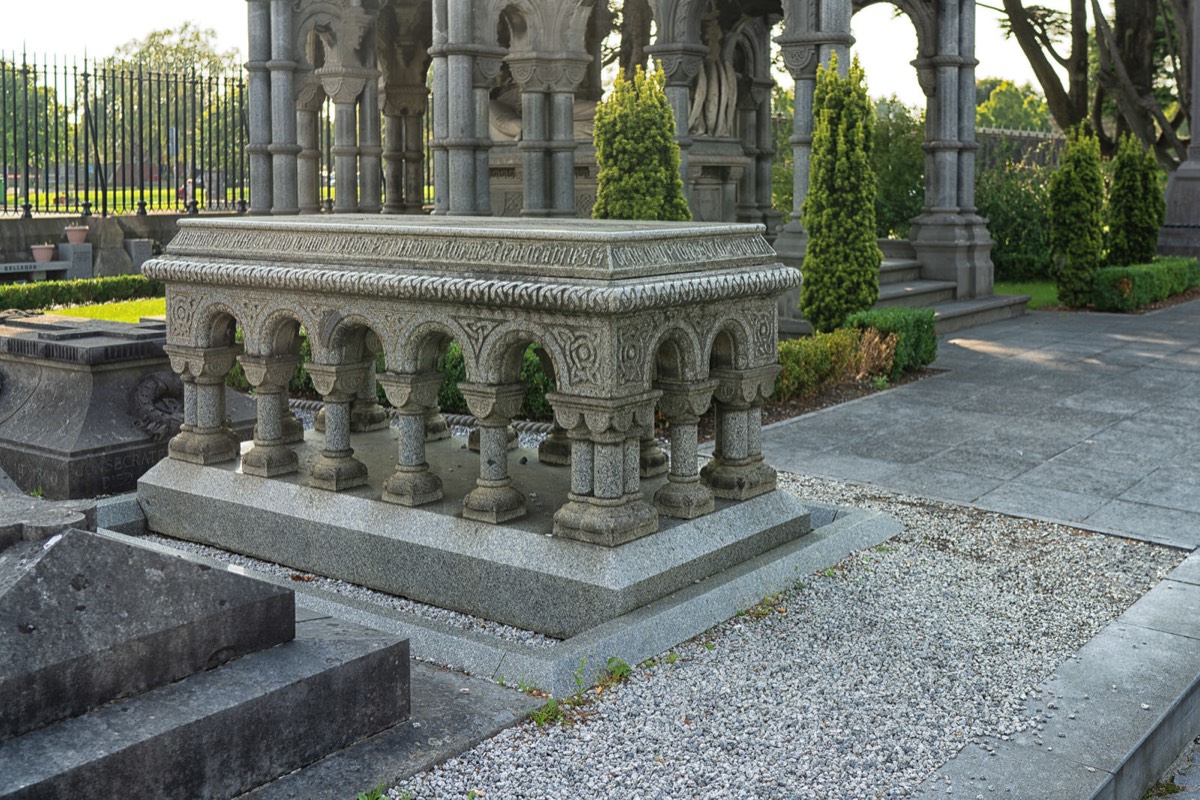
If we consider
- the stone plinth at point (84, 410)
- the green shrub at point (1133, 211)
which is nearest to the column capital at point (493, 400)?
the stone plinth at point (84, 410)

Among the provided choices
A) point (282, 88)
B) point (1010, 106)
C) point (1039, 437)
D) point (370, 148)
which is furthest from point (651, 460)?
point (1010, 106)

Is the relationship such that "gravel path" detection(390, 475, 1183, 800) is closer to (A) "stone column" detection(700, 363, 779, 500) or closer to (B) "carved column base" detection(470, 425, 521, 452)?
(A) "stone column" detection(700, 363, 779, 500)

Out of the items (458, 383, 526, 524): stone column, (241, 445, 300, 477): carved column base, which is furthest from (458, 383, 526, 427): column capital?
(241, 445, 300, 477): carved column base

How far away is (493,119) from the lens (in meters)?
20.1

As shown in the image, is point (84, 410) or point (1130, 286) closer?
point (84, 410)

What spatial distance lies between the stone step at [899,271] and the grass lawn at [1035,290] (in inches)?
86.7

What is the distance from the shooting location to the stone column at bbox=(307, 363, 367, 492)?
6.39 metres

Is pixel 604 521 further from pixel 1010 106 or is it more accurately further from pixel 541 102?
pixel 1010 106

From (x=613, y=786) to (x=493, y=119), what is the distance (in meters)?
17.0

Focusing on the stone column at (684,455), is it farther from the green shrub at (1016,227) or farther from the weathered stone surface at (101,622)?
the green shrub at (1016,227)

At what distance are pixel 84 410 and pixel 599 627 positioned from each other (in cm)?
411

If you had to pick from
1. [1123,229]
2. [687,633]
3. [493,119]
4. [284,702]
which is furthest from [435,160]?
[284,702]

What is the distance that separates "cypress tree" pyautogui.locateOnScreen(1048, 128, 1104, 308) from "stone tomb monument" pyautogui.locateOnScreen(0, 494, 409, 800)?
54.3ft

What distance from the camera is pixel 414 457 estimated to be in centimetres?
622
